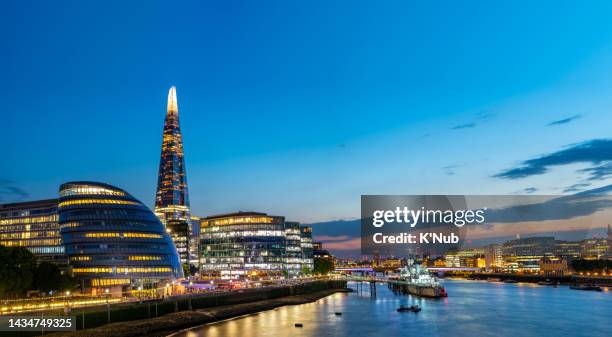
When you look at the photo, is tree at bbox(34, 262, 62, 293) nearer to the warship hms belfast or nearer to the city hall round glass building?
the city hall round glass building

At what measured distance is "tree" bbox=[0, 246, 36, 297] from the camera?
83000 millimetres

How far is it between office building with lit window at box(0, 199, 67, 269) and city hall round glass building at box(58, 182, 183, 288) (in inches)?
139

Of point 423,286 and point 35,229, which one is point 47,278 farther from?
point 423,286

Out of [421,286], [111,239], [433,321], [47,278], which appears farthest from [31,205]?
[421,286]

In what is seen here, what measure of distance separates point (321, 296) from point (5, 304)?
9001 cm

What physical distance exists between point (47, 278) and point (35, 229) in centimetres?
4355

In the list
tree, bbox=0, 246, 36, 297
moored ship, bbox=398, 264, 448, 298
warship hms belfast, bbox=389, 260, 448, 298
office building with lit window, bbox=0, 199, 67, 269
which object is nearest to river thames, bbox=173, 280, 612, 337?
moored ship, bbox=398, 264, 448, 298

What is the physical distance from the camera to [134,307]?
80750 mm

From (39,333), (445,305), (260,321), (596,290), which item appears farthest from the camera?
(596,290)

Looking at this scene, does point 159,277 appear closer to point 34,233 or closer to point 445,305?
point 34,233

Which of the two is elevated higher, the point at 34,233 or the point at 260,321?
the point at 34,233

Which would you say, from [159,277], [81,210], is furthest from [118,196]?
[159,277]

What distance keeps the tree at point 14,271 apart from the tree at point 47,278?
439 cm

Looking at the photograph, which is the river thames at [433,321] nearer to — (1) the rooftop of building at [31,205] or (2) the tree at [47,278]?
(2) the tree at [47,278]
